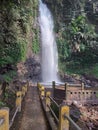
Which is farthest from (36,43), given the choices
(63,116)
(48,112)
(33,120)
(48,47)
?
(63,116)

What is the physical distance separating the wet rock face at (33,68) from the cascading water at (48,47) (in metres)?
1.72

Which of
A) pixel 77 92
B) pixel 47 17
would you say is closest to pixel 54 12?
pixel 47 17

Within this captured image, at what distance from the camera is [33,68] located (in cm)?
2873

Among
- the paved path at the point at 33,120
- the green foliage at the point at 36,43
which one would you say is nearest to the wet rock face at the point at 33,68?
the green foliage at the point at 36,43

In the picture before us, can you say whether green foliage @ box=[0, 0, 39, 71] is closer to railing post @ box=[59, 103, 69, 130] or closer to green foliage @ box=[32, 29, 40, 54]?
green foliage @ box=[32, 29, 40, 54]

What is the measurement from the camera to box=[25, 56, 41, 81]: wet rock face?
2788 cm

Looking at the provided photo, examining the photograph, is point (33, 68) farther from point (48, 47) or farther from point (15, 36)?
point (15, 36)

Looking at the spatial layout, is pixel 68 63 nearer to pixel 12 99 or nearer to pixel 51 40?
pixel 51 40

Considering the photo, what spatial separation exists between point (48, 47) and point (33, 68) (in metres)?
5.80

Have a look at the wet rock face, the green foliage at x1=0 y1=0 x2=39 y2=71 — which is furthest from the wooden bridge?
the wet rock face

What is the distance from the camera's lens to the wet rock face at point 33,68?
91.5 feet

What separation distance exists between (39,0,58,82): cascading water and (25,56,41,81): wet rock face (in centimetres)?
172

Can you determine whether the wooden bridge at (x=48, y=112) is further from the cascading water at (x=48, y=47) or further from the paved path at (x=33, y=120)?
the cascading water at (x=48, y=47)

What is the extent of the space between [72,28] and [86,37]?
2.52 m
